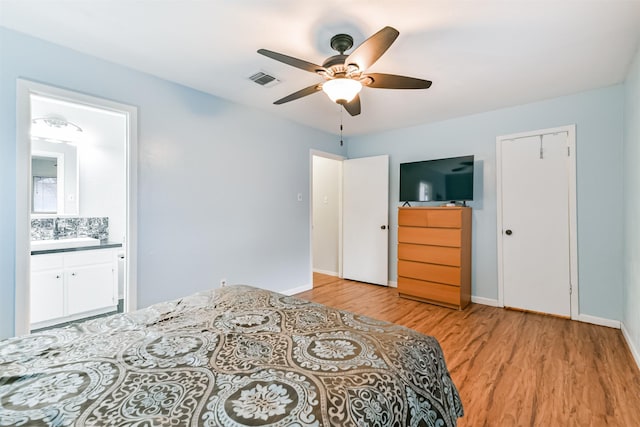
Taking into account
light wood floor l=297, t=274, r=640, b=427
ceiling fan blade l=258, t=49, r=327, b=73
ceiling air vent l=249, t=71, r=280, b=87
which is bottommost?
light wood floor l=297, t=274, r=640, b=427

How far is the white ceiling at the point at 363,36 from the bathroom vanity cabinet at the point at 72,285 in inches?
79.7

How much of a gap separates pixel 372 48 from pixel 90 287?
3.57 metres

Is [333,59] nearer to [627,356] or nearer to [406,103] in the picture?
[406,103]

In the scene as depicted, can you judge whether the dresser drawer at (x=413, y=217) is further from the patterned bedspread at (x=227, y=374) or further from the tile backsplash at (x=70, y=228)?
the tile backsplash at (x=70, y=228)

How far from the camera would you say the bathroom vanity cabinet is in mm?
2783

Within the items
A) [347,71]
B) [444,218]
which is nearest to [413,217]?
[444,218]

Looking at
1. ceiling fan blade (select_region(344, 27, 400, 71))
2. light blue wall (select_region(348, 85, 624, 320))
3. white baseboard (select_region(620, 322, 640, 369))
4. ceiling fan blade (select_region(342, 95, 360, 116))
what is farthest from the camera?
light blue wall (select_region(348, 85, 624, 320))

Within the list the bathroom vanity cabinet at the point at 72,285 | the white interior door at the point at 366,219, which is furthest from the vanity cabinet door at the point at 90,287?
the white interior door at the point at 366,219

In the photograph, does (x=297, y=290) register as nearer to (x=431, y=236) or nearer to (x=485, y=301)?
(x=431, y=236)

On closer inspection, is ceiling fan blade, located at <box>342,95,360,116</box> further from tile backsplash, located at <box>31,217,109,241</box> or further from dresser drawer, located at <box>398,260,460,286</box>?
tile backsplash, located at <box>31,217,109,241</box>

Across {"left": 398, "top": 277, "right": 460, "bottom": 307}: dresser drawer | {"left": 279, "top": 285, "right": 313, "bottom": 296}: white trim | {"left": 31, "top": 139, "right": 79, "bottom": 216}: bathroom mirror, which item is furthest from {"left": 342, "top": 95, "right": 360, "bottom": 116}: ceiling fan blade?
{"left": 31, "top": 139, "right": 79, "bottom": 216}: bathroom mirror

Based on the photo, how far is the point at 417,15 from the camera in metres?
1.81

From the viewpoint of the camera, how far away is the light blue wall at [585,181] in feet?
9.39

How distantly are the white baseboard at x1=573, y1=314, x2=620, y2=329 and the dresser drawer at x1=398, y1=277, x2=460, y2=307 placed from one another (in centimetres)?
118
